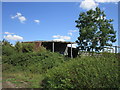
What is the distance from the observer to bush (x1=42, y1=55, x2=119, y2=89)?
378 centimetres

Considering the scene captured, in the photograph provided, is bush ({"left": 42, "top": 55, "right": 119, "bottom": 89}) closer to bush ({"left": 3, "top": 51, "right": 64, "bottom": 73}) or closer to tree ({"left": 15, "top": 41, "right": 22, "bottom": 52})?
bush ({"left": 3, "top": 51, "right": 64, "bottom": 73})

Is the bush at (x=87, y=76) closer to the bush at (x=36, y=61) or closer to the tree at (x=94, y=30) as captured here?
the bush at (x=36, y=61)

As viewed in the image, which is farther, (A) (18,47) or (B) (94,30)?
(B) (94,30)

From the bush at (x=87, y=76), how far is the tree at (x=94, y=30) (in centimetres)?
1379

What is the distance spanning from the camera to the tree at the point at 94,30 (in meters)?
18.1

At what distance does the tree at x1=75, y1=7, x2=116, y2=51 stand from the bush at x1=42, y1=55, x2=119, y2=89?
1379 centimetres

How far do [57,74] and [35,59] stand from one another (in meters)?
4.87

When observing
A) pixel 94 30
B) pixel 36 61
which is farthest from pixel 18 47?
pixel 94 30

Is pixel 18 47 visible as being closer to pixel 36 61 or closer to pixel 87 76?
pixel 36 61

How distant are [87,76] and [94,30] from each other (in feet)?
49.2

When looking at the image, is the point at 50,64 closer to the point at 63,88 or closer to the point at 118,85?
the point at 63,88

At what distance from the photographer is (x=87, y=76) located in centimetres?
392

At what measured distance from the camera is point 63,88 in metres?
4.03

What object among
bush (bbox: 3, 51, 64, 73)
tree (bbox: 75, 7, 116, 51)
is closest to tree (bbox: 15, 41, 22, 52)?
bush (bbox: 3, 51, 64, 73)
